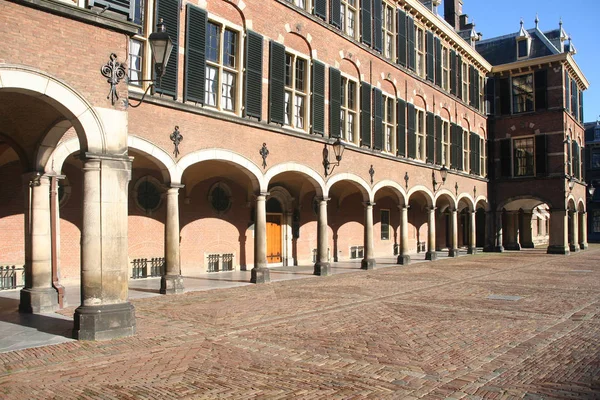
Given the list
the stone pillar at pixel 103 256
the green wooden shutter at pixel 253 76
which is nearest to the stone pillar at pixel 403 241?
the green wooden shutter at pixel 253 76

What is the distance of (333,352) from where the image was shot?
290 inches

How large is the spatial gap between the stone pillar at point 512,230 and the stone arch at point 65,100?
32439mm

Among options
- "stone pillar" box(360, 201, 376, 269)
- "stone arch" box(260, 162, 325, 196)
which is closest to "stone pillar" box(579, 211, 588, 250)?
"stone pillar" box(360, 201, 376, 269)

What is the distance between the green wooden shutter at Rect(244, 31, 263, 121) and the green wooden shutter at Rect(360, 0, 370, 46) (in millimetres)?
6927

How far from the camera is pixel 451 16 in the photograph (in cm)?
3822

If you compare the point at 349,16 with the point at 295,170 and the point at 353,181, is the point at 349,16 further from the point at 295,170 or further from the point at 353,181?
the point at 295,170

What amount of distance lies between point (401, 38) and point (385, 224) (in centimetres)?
988

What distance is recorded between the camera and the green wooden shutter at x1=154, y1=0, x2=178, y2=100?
1308 centimetres

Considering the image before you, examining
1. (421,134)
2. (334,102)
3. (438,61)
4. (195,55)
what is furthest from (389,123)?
(195,55)

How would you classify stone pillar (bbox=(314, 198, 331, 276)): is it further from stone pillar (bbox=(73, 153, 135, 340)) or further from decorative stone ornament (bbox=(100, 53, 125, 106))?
decorative stone ornament (bbox=(100, 53, 125, 106))

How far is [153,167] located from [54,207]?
5.60 meters

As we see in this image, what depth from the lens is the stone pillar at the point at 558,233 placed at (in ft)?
103

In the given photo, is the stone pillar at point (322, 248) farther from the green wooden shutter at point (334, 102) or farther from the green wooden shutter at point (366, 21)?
the green wooden shutter at point (366, 21)

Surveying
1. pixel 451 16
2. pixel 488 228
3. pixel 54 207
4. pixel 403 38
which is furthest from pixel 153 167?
pixel 451 16
